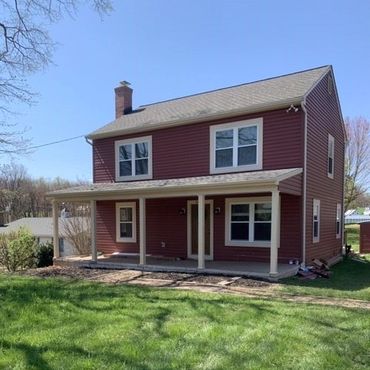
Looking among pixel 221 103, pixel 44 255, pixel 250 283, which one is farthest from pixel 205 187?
pixel 44 255

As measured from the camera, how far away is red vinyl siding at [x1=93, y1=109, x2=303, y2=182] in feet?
37.1

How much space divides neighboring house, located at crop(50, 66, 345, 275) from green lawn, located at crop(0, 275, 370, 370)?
3.71 m

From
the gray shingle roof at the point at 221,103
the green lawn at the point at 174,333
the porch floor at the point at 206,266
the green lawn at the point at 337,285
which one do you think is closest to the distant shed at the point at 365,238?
the green lawn at the point at 337,285

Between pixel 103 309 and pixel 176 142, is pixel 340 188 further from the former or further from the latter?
pixel 103 309

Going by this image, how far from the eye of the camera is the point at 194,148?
520 inches

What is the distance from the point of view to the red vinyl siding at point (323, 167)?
1191cm

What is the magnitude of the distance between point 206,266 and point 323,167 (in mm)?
5690

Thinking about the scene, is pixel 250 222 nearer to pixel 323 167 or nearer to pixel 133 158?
pixel 323 167

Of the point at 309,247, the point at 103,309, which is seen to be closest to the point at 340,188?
the point at 309,247

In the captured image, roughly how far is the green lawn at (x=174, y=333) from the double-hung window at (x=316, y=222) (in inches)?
252

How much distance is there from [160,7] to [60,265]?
954cm

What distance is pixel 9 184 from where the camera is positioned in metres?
59.5

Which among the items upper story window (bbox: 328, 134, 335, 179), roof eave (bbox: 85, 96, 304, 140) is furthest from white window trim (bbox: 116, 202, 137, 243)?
upper story window (bbox: 328, 134, 335, 179)

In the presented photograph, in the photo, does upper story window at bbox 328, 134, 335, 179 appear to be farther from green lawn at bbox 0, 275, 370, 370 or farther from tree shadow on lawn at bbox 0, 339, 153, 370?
tree shadow on lawn at bbox 0, 339, 153, 370
